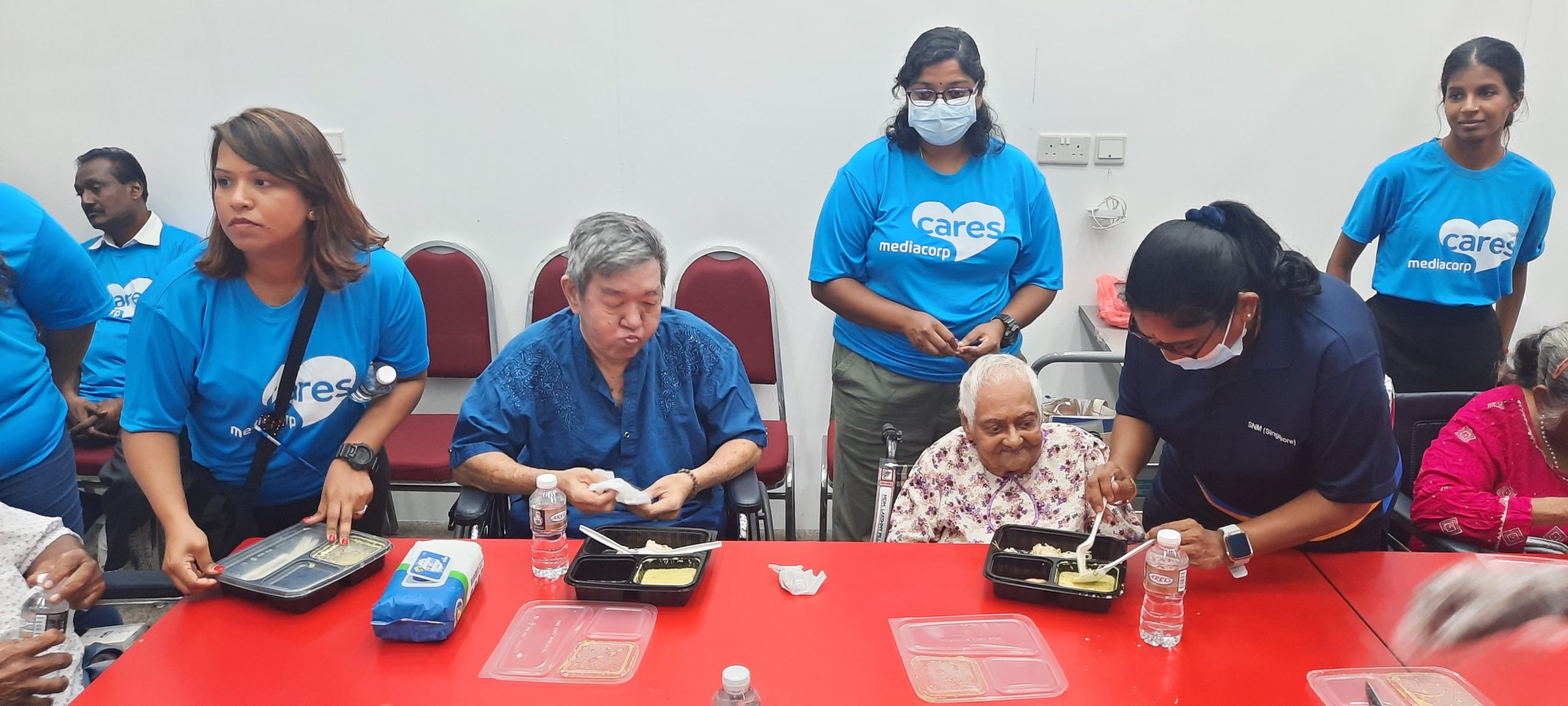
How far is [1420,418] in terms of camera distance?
8.20ft

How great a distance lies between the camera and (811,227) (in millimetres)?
3768

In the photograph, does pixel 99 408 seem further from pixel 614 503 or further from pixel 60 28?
pixel 614 503

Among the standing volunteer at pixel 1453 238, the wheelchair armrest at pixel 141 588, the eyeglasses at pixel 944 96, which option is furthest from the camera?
the standing volunteer at pixel 1453 238

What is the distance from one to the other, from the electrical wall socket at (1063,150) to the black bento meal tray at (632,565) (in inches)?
92.0

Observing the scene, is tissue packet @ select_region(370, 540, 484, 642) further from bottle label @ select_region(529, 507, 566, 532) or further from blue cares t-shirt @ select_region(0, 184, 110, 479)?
blue cares t-shirt @ select_region(0, 184, 110, 479)

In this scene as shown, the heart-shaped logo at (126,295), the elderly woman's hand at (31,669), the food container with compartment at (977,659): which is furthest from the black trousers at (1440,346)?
the heart-shaped logo at (126,295)

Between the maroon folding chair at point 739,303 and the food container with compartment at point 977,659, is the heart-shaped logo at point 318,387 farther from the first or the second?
the maroon folding chair at point 739,303

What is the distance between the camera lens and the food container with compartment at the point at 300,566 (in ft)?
5.73

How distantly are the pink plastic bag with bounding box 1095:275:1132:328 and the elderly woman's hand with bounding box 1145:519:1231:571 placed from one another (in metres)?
1.88

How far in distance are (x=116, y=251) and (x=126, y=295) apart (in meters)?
0.20

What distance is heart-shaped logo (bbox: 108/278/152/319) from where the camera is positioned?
3.47 meters

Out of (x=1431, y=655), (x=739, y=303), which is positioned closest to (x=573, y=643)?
(x=1431, y=655)

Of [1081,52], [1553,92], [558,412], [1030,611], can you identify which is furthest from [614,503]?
[1553,92]

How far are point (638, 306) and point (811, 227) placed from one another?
1701mm
